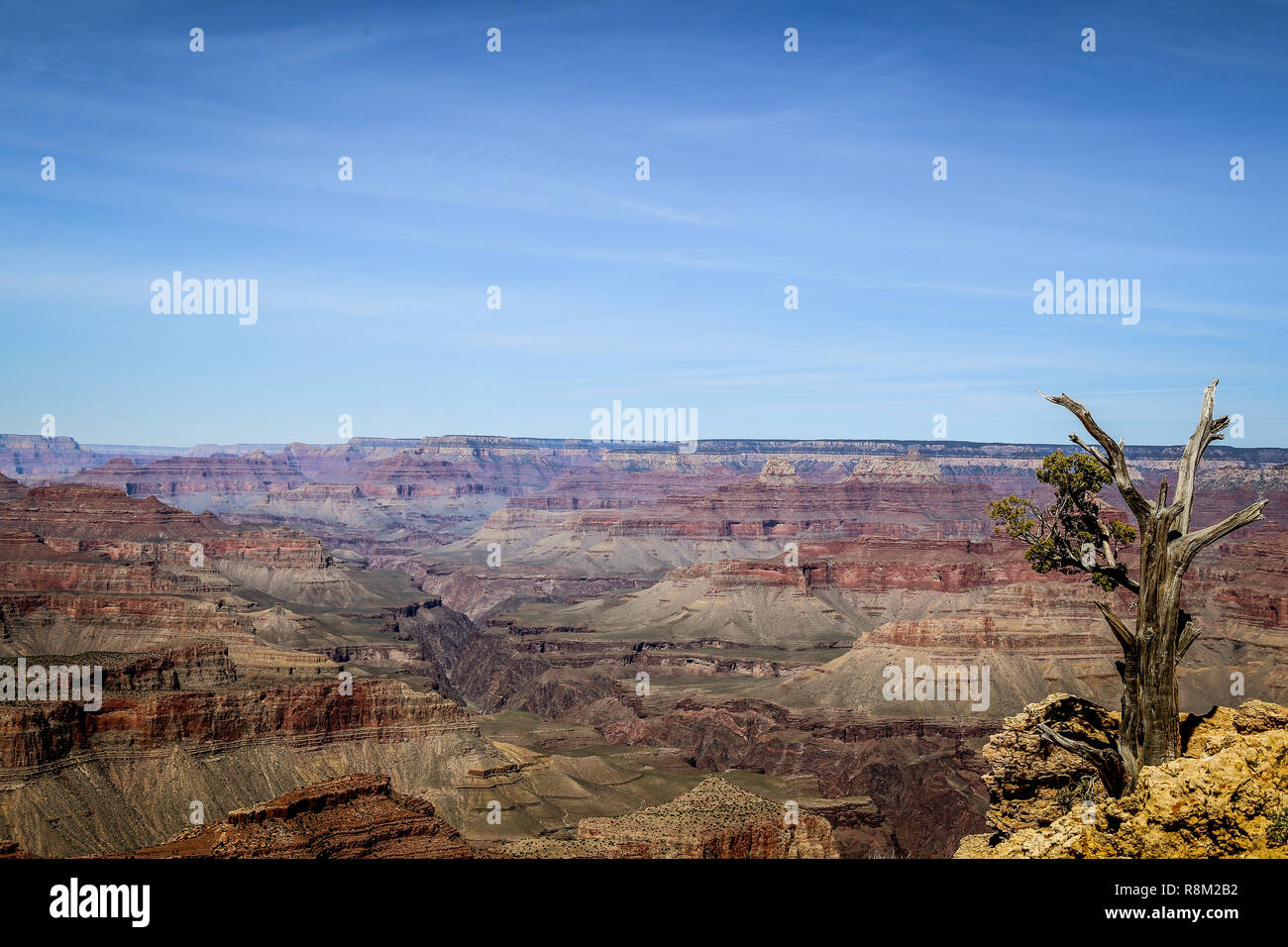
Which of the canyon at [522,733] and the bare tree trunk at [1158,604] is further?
the canyon at [522,733]

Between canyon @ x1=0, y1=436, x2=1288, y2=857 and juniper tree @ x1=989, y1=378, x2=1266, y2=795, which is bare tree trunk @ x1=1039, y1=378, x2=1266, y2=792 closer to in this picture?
juniper tree @ x1=989, y1=378, x2=1266, y2=795

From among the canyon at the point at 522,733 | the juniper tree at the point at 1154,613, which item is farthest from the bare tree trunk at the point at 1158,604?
the canyon at the point at 522,733

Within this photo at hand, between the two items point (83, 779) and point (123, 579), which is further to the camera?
point (123, 579)

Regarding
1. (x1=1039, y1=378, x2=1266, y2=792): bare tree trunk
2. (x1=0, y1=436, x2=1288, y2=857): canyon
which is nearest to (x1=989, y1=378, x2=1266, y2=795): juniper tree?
(x1=1039, y1=378, x2=1266, y2=792): bare tree trunk

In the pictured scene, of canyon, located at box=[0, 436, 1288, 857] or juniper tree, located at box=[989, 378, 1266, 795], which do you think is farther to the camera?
canyon, located at box=[0, 436, 1288, 857]

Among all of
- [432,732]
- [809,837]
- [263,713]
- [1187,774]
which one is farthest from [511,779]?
[1187,774]

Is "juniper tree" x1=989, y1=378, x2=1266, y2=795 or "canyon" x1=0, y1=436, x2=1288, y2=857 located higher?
"juniper tree" x1=989, y1=378, x2=1266, y2=795

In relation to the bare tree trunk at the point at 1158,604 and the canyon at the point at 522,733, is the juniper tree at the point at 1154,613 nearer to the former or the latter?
the bare tree trunk at the point at 1158,604

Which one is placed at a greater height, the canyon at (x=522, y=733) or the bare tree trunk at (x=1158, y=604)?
the bare tree trunk at (x=1158, y=604)
